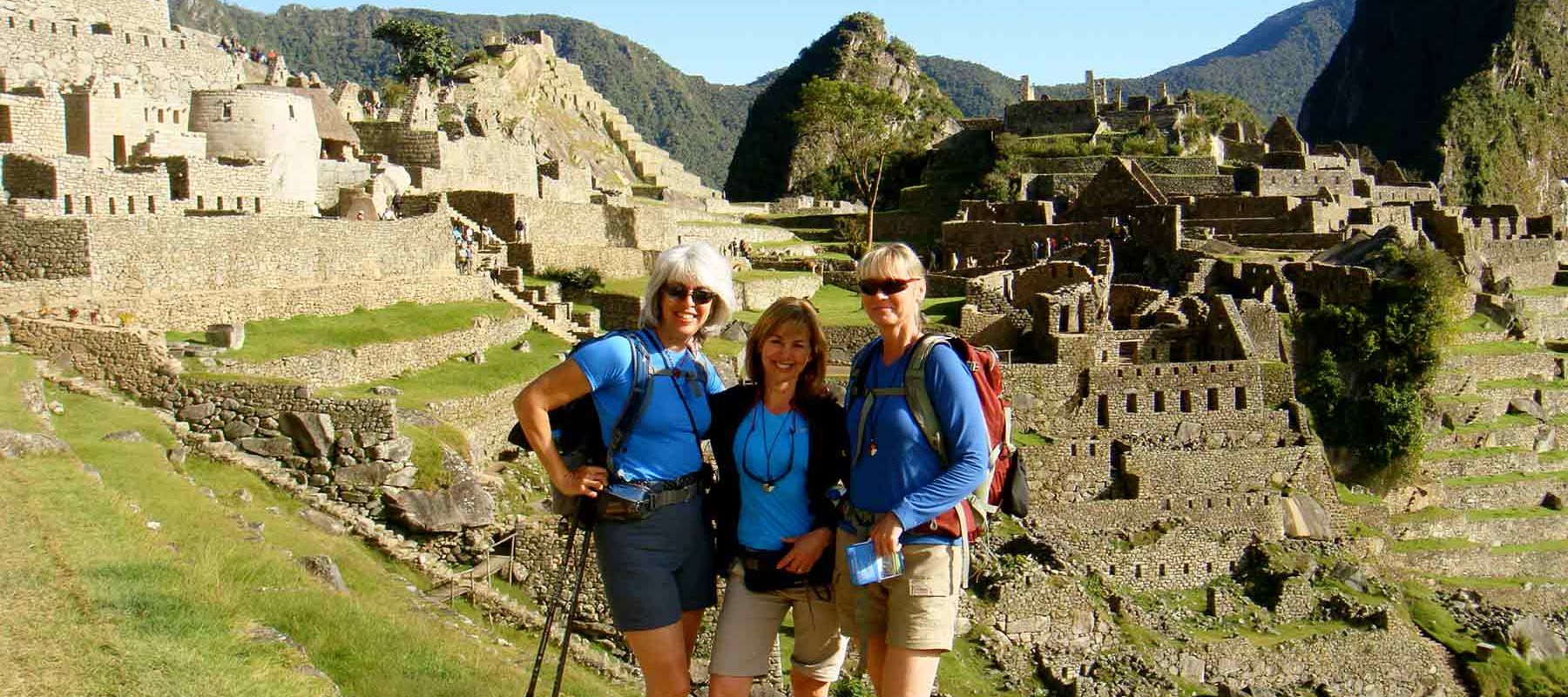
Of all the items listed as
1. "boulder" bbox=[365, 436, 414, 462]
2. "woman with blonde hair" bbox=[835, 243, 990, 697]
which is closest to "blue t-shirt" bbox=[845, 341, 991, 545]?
"woman with blonde hair" bbox=[835, 243, 990, 697]

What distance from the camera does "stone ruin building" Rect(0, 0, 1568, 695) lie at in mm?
16453

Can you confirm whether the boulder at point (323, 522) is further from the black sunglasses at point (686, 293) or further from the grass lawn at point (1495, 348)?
the grass lawn at point (1495, 348)

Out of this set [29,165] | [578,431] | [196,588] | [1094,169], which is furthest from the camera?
[1094,169]

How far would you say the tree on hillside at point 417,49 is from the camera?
58.8 metres

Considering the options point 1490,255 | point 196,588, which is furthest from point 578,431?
point 1490,255

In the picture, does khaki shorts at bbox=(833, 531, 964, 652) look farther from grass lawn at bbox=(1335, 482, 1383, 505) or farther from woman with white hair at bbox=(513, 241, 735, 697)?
grass lawn at bbox=(1335, 482, 1383, 505)

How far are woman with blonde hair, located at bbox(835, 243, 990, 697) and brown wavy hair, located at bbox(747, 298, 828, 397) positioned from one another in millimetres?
213

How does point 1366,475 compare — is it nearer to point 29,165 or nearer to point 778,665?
point 778,665

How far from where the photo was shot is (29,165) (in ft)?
61.4

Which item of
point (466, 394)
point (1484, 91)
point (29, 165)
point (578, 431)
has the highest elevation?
point (1484, 91)

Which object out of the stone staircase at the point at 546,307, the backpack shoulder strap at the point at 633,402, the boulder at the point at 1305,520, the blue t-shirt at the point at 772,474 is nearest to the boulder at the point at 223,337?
the stone staircase at the point at 546,307

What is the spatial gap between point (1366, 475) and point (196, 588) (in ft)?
84.0

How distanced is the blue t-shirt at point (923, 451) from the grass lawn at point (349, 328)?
1297 centimetres

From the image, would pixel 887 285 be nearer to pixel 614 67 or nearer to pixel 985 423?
pixel 985 423
